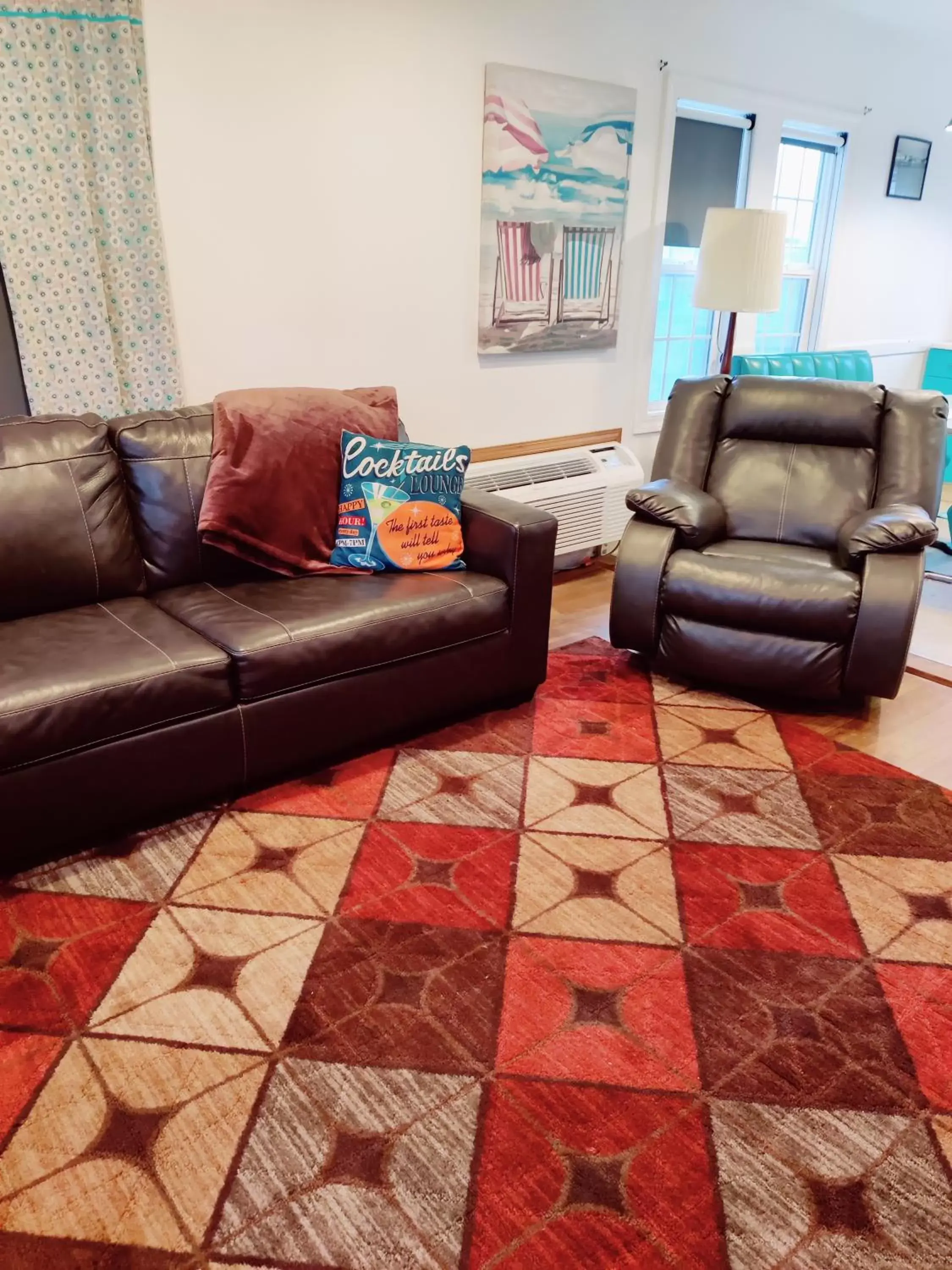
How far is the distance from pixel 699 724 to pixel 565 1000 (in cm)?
122

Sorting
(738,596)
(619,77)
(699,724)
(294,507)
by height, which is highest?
(619,77)

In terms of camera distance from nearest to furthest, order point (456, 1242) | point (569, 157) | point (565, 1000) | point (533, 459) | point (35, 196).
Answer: point (456, 1242) < point (565, 1000) < point (35, 196) < point (569, 157) < point (533, 459)

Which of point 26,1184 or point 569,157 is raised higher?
point 569,157

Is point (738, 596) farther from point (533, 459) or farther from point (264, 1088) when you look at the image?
point (264, 1088)

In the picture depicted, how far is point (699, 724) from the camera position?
2.69 m

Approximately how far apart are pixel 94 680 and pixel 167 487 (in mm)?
727

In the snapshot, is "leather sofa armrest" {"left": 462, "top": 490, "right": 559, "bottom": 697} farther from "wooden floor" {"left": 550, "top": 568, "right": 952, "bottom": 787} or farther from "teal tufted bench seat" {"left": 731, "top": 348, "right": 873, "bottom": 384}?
"teal tufted bench seat" {"left": 731, "top": 348, "right": 873, "bottom": 384}

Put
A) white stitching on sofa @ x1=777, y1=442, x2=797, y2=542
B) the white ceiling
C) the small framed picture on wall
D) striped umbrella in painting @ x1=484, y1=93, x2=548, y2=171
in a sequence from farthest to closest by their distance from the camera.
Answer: the small framed picture on wall → the white ceiling → striped umbrella in painting @ x1=484, y1=93, x2=548, y2=171 → white stitching on sofa @ x1=777, y1=442, x2=797, y2=542

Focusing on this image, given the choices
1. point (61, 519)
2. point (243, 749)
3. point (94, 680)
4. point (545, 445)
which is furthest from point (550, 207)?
point (94, 680)

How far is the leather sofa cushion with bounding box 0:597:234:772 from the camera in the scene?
1.82 meters

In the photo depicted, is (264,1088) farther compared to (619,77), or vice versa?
(619,77)

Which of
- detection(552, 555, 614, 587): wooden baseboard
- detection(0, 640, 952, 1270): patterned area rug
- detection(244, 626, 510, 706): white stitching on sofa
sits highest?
detection(244, 626, 510, 706): white stitching on sofa

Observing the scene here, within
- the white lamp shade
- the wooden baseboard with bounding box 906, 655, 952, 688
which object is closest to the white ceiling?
the white lamp shade

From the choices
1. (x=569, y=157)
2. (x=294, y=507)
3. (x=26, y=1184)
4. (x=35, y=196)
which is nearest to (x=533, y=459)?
(x=569, y=157)
